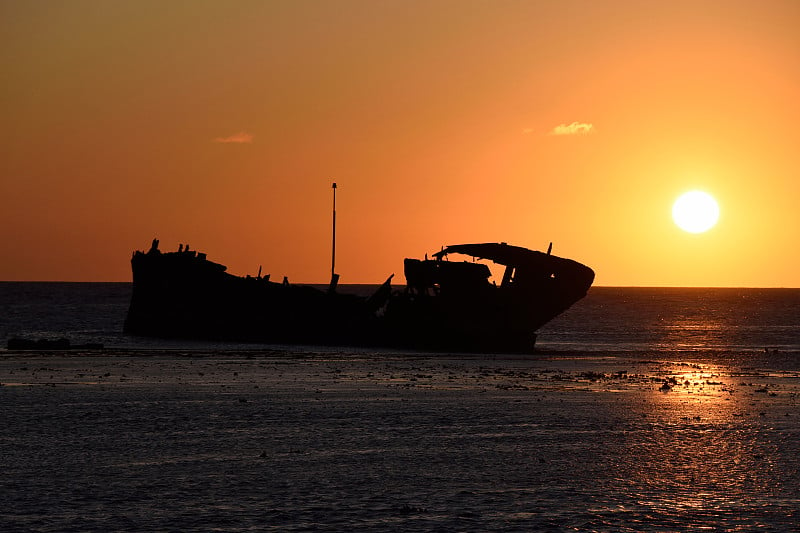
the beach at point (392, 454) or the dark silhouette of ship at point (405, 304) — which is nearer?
the beach at point (392, 454)

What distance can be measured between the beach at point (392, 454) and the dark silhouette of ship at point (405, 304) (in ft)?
76.7

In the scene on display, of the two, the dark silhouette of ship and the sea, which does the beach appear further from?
the dark silhouette of ship

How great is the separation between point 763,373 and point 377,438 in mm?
25372

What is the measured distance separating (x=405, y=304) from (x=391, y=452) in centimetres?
4042

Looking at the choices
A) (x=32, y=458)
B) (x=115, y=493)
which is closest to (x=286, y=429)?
(x=32, y=458)

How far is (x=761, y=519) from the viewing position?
13.1m

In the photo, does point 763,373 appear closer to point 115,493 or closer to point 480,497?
point 480,497

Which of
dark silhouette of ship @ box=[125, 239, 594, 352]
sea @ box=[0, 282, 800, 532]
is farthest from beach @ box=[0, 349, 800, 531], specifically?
dark silhouette of ship @ box=[125, 239, 594, 352]

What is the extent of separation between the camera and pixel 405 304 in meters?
58.4

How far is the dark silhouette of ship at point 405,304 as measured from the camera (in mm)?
57062

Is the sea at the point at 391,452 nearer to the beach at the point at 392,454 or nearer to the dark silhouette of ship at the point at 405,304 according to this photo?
the beach at the point at 392,454

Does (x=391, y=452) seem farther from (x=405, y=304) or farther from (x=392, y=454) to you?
(x=405, y=304)

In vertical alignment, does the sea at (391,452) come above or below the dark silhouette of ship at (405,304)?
below

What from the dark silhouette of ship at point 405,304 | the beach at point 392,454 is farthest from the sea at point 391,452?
the dark silhouette of ship at point 405,304
